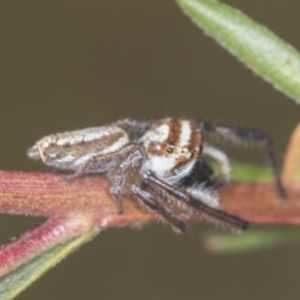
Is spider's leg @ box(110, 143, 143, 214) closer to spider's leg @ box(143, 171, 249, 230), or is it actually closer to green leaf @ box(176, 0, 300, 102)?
spider's leg @ box(143, 171, 249, 230)

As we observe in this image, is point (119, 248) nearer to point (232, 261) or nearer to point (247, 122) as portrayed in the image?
point (232, 261)

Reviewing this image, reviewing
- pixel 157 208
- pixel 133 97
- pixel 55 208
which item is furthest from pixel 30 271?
pixel 133 97

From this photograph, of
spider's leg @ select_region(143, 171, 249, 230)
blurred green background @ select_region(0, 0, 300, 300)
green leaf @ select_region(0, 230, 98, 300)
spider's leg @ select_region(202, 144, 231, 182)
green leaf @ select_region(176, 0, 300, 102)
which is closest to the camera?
green leaf @ select_region(0, 230, 98, 300)

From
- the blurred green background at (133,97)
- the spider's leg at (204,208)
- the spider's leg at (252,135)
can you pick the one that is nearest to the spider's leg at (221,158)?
the spider's leg at (252,135)

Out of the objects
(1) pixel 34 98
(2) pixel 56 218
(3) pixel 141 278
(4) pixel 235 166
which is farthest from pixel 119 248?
(2) pixel 56 218

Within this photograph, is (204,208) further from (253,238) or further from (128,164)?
(253,238)

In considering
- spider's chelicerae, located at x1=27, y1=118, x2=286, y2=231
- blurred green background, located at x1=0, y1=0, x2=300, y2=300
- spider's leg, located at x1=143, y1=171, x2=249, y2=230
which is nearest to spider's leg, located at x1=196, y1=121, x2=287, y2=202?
spider's chelicerae, located at x1=27, y1=118, x2=286, y2=231

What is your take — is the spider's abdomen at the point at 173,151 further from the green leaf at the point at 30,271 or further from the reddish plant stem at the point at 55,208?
the green leaf at the point at 30,271
